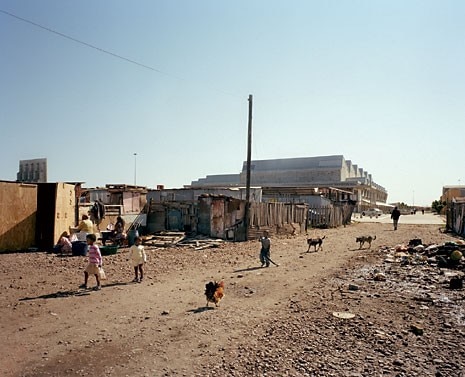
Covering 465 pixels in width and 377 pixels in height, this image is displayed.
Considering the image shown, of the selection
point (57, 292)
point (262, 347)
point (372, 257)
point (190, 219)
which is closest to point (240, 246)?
point (190, 219)

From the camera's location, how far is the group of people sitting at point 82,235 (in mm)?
15273

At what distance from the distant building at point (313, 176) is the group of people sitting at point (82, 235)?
54.5 metres

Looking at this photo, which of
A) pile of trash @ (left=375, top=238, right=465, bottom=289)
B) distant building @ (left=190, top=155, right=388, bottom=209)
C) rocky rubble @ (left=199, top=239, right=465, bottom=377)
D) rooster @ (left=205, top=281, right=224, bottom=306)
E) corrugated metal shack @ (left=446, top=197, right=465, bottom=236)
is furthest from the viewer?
distant building @ (left=190, top=155, right=388, bottom=209)

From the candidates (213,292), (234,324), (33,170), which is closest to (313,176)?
(33,170)

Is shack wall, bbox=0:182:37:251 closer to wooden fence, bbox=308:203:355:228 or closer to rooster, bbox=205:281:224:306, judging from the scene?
rooster, bbox=205:281:224:306

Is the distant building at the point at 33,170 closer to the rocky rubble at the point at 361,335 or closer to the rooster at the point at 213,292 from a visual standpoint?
the rooster at the point at 213,292

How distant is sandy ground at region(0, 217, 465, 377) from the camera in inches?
192

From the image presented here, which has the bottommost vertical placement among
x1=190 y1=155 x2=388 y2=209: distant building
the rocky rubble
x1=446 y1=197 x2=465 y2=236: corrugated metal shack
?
the rocky rubble

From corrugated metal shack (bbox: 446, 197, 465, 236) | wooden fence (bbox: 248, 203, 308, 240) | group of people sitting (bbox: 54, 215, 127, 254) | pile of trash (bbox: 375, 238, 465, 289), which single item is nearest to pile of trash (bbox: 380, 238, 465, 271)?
pile of trash (bbox: 375, 238, 465, 289)

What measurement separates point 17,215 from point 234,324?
13112 mm

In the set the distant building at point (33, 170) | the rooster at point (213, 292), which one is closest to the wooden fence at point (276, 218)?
the distant building at point (33, 170)

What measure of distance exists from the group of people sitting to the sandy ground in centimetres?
346

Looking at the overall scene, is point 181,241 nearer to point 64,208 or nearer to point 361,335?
point 64,208

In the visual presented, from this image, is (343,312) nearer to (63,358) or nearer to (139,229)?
(63,358)
